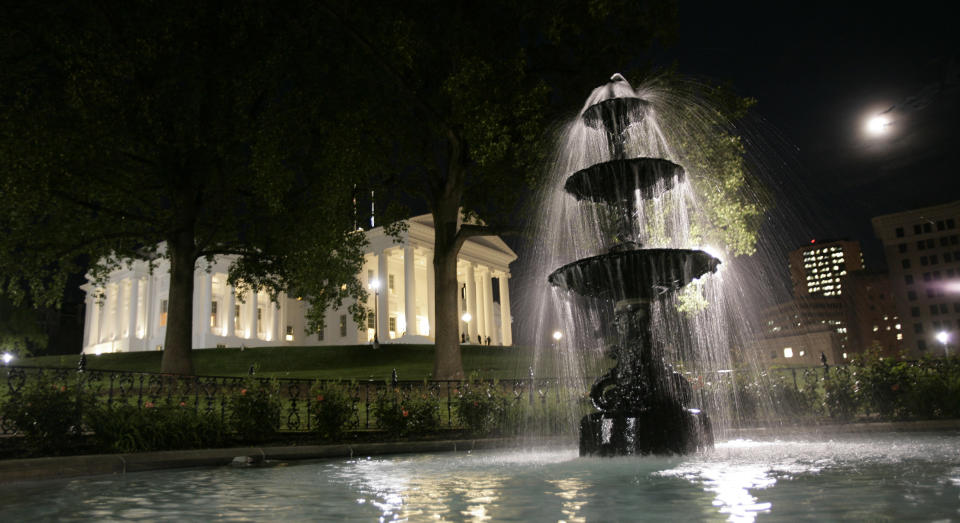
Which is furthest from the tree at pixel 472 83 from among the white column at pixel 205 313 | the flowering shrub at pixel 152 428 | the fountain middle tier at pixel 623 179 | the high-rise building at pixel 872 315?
the high-rise building at pixel 872 315

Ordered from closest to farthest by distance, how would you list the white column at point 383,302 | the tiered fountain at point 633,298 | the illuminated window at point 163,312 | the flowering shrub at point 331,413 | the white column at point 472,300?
the tiered fountain at point 633,298 < the flowering shrub at point 331,413 < the white column at point 383,302 < the white column at point 472,300 < the illuminated window at point 163,312

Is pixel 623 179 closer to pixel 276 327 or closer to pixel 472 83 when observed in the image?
pixel 472 83

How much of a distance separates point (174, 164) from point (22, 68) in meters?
5.74

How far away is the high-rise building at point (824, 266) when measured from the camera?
536 ft

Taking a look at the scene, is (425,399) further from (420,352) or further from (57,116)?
(420,352)

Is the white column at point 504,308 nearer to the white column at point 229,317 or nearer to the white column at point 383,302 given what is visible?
the white column at point 383,302

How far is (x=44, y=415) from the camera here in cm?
1011

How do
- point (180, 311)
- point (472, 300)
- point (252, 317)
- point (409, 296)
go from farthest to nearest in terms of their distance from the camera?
point (472, 300) → point (252, 317) → point (409, 296) → point (180, 311)

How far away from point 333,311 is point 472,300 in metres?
16.6

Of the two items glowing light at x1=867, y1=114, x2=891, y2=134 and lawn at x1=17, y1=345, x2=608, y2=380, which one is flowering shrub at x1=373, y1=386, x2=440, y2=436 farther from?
lawn at x1=17, y1=345, x2=608, y2=380

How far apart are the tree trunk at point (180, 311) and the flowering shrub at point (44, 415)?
1486 cm

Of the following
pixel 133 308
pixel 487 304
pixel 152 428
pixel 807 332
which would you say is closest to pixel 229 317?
pixel 133 308

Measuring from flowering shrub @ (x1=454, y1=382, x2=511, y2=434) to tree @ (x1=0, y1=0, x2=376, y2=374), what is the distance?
1020cm

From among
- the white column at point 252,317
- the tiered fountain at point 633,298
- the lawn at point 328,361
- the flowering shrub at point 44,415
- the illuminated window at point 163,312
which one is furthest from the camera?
the illuminated window at point 163,312
